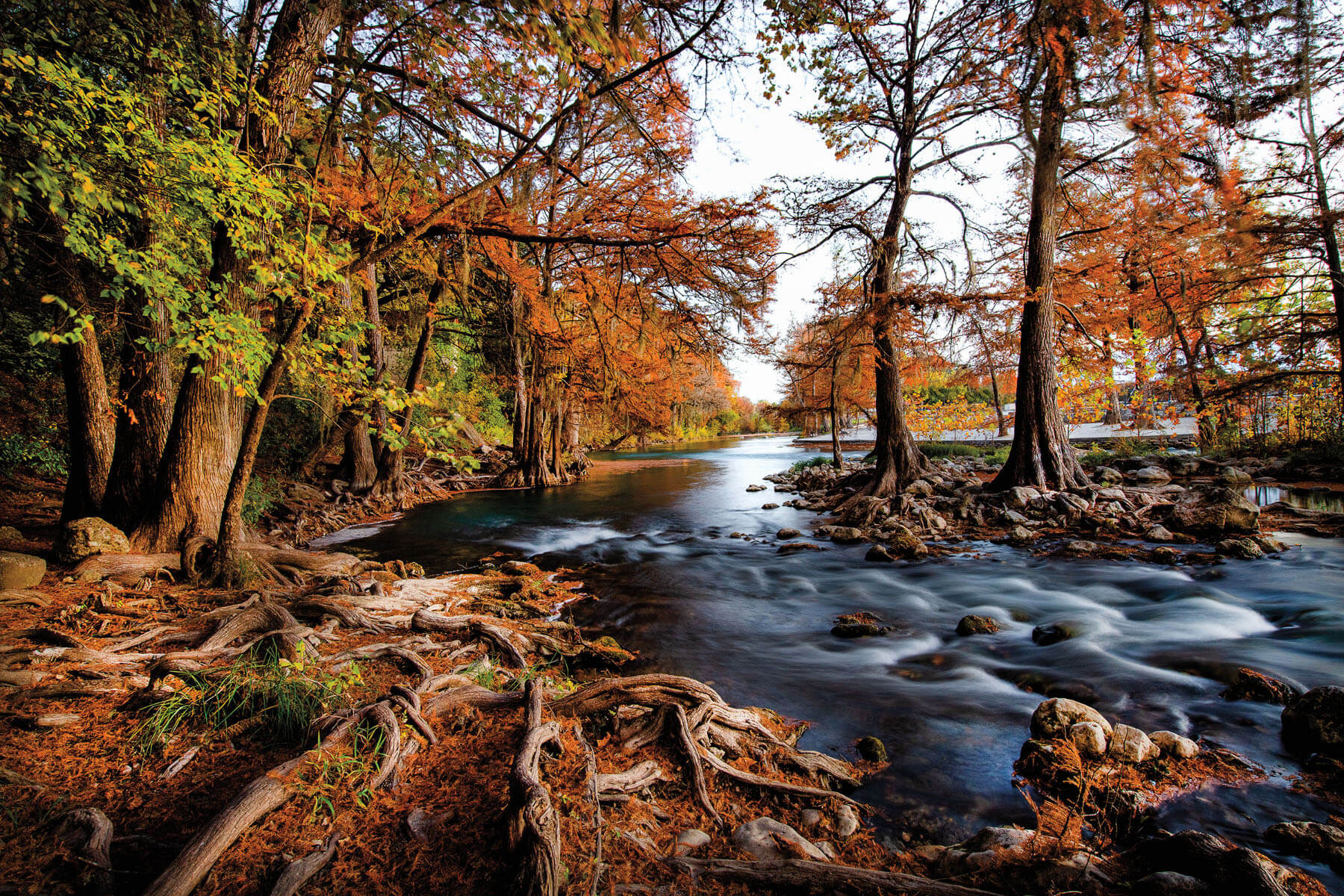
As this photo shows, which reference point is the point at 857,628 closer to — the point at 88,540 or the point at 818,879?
the point at 818,879

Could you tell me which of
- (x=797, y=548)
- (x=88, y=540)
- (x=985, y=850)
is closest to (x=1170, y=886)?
(x=985, y=850)

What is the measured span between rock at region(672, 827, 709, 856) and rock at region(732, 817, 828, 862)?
134 millimetres

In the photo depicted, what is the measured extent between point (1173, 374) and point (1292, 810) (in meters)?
16.2

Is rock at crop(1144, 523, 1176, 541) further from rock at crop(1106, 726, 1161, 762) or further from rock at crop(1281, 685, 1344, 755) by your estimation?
rock at crop(1106, 726, 1161, 762)

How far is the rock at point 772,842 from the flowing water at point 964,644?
34.6 inches

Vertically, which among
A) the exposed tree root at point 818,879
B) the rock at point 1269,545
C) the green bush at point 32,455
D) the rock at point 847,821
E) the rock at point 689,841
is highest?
the green bush at point 32,455

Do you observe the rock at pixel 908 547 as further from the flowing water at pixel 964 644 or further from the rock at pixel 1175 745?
the rock at pixel 1175 745

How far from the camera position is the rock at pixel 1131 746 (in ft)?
9.45

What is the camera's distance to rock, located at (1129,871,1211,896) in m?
Answer: 1.84

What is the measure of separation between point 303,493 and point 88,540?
25.3 ft

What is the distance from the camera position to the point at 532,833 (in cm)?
170

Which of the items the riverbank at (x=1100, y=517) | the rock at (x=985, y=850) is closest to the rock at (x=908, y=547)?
the riverbank at (x=1100, y=517)

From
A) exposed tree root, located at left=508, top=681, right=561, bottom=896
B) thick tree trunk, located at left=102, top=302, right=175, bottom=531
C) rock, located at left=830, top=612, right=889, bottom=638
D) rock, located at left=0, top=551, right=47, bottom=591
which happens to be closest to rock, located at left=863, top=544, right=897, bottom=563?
rock, located at left=830, top=612, right=889, bottom=638

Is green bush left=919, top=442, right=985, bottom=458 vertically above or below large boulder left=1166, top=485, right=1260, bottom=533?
above
